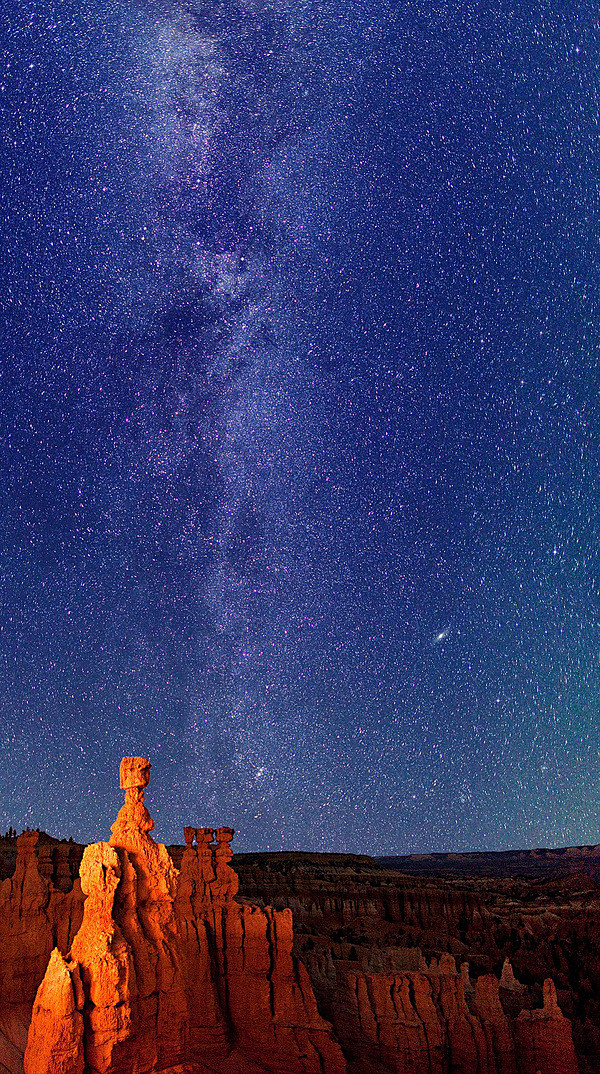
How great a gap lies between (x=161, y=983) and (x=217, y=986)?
7.68 meters

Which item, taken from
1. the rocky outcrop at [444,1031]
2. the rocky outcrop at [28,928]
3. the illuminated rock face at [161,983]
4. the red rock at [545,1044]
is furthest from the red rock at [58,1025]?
the red rock at [545,1044]

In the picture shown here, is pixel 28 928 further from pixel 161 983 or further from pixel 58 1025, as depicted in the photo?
pixel 58 1025

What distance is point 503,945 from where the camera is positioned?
5038cm

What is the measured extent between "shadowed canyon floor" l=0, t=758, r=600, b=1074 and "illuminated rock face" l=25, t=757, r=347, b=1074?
0.04 m

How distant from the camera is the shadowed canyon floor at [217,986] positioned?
47.2ft

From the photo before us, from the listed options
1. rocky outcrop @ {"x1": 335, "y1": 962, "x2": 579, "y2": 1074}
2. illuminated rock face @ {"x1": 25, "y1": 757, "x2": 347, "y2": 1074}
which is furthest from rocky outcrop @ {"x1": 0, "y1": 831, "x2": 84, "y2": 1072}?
A: rocky outcrop @ {"x1": 335, "y1": 962, "x2": 579, "y2": 1074}

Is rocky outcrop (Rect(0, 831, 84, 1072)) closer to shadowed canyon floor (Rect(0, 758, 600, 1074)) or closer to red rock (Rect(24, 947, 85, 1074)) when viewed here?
shadowed canyon floor (Rect(0, 758, 600, 1074))

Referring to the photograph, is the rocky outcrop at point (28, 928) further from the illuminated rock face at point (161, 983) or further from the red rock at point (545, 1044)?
the red rock at point (545, 1044)

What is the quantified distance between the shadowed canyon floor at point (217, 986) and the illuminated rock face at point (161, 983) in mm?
39

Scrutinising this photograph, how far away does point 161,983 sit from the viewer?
15789mm

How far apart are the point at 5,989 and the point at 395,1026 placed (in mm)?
12930

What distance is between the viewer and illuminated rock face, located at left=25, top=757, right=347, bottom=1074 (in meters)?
13.9

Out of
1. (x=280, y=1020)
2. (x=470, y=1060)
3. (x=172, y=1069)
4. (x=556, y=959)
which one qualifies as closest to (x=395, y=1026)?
(x=470, y=1060)

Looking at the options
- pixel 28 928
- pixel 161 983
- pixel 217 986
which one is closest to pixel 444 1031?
pixel 217 986
